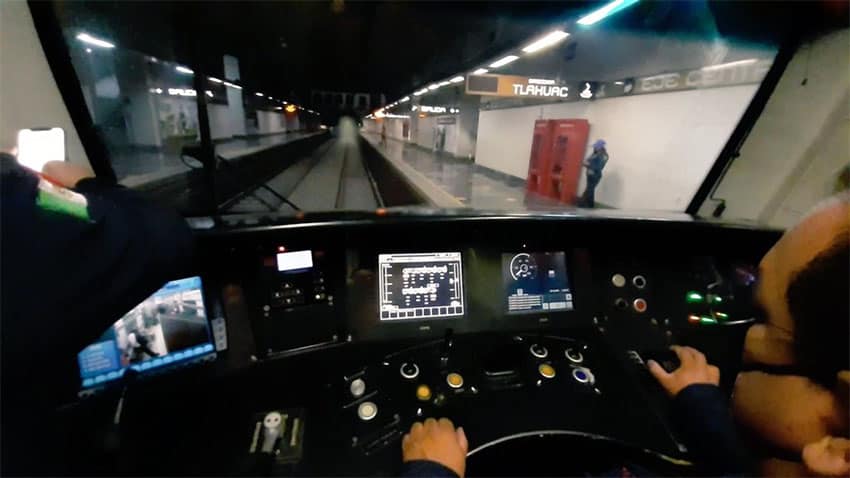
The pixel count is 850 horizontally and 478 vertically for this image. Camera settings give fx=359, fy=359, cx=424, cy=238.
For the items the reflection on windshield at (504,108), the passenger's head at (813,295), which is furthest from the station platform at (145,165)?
the passenger's head at (813,295)

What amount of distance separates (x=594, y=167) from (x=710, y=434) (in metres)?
3.95

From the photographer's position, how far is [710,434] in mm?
953

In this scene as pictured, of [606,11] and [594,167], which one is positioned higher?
[606,11]

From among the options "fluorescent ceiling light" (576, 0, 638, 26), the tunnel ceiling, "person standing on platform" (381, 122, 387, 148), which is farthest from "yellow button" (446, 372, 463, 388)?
"person standing on platform" (381, 122, 387, 148)

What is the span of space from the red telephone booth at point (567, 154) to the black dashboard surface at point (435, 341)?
362 centimetres

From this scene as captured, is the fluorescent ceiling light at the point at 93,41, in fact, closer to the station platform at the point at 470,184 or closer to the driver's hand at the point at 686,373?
the driver's hand at the point at 686,373

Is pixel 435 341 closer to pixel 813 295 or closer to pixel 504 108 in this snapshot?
pixel 813 295

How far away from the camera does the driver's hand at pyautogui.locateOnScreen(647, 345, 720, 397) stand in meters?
1.11

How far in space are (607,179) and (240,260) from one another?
4752 mm

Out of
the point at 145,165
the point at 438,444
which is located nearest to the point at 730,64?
the point at 438,444

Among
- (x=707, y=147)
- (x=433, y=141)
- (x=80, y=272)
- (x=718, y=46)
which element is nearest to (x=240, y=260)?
(x=80, y=272)

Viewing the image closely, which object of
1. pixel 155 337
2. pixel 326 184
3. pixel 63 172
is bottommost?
pixel 326 184

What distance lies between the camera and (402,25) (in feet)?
6.49

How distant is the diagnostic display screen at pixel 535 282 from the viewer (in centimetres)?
131
